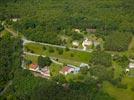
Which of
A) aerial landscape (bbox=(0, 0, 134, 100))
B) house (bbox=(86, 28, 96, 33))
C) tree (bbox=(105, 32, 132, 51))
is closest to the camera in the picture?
aerial landscape (bbox=(0, 0, 134, 100))

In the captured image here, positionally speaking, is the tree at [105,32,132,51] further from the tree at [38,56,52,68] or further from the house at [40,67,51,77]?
the house at [40,67,51,77]

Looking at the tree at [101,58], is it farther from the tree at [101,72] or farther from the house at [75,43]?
the house at [75,43]

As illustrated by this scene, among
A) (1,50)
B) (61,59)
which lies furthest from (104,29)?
(1,50)

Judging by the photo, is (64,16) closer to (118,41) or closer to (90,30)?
(90,30)

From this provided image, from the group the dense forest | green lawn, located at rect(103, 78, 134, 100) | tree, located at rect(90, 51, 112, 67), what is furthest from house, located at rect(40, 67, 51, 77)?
the dense forest

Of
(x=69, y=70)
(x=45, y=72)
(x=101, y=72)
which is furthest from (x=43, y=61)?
(x=101, y=72)

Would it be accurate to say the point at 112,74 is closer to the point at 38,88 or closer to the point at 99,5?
the point at 38,88

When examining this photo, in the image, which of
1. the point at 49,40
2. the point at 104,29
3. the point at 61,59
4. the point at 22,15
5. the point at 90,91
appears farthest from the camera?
the point at 22,15
